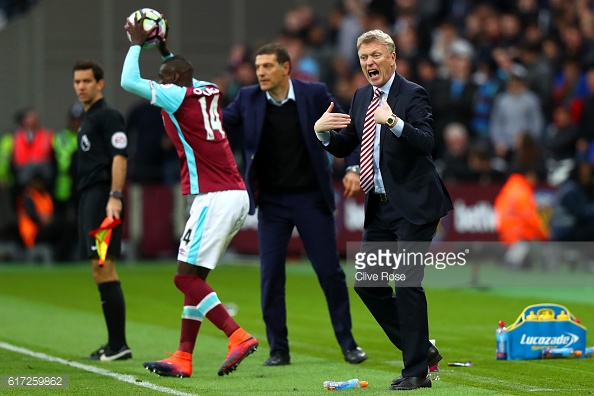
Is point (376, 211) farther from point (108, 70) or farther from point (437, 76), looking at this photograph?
point (108, 70)

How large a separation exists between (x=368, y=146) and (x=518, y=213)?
10725mm

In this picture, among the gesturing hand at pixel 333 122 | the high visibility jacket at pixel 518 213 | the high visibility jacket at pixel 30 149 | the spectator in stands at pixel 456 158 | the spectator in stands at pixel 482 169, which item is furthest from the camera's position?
the high visibility jacket at pixel 30 149

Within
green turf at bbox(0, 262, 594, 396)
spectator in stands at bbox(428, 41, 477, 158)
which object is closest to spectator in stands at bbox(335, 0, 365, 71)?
spectator in stands at bbox(428, 41, 477, 158)

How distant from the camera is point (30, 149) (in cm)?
2283

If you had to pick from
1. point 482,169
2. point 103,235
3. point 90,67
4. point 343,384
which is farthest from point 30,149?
point 343,384

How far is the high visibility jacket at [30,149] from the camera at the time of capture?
22.8 meters

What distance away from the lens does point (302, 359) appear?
10289mm

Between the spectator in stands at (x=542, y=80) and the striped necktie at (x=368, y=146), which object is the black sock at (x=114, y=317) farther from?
the spectator in stands at (x=542, y=80)

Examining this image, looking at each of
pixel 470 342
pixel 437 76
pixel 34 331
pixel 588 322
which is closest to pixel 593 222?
pixel 437 76

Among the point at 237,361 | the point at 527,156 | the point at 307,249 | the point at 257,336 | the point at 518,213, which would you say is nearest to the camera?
the point at 237,361

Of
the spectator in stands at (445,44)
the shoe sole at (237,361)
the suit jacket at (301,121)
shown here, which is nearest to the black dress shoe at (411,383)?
the shoe sole at (237,361)

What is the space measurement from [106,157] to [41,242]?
38.4 ft

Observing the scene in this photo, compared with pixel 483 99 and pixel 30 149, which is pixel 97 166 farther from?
pixel 483 99

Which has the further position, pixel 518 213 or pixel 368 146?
pixel 518 213
